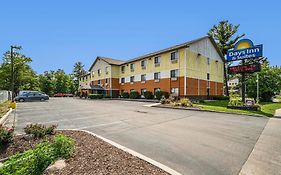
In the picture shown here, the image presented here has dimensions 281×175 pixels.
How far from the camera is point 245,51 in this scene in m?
19.0

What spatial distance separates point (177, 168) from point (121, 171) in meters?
1.41

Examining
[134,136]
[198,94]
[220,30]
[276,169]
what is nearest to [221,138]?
[276,169]

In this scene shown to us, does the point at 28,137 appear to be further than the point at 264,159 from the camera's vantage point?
Yes

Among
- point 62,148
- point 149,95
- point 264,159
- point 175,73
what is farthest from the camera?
point 149,95

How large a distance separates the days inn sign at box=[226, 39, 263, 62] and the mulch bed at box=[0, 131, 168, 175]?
1870 cm

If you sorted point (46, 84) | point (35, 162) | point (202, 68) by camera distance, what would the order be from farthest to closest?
point (46, 84) < point (202, 68) < point (35, 162)

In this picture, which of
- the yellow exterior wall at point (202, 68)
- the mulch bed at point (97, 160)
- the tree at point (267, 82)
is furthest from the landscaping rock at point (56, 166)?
the tree at point (267, 82)

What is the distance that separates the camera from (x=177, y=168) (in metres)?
4.36

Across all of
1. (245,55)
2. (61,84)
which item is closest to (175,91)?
(245,55)

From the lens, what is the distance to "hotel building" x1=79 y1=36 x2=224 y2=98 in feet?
94.1

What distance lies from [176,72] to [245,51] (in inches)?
463

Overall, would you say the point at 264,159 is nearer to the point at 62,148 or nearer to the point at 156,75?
the point at 62,148

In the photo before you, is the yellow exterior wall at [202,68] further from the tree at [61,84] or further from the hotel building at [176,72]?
the tree at [61,84]

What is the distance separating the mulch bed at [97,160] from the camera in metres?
3.97
